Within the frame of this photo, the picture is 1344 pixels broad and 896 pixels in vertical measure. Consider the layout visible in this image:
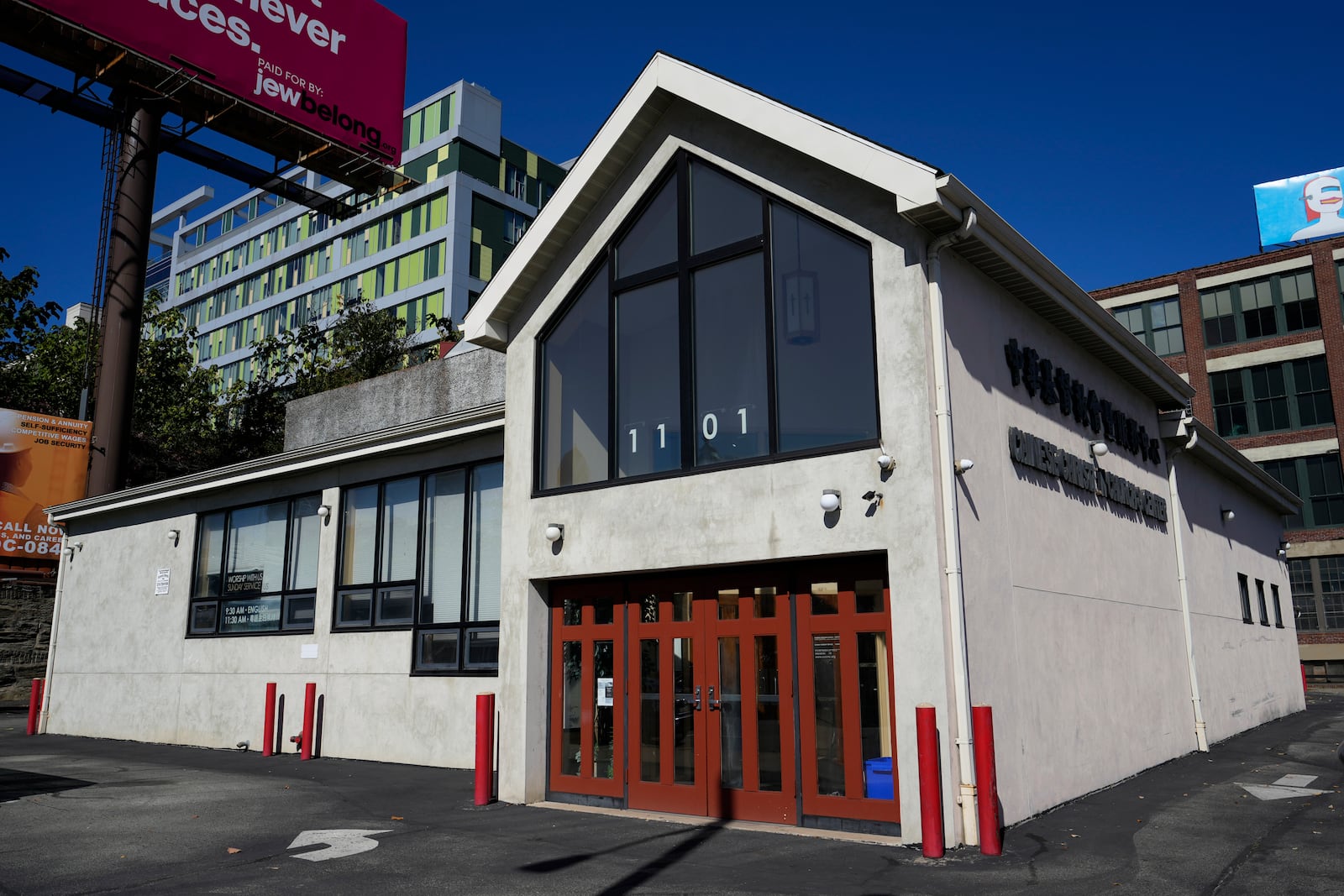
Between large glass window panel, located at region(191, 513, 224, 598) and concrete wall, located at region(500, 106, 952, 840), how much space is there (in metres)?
8.87

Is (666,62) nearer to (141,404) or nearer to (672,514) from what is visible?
(672,514)

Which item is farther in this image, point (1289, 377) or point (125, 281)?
point (1289, 377)

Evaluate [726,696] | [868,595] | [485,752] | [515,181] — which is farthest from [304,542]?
[515,181]

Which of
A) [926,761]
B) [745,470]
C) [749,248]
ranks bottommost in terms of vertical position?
[926,761]

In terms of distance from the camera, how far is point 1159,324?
4422 cm

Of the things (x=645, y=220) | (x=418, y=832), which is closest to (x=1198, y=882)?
(x=418, y=832)

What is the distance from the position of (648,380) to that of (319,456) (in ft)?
24.2

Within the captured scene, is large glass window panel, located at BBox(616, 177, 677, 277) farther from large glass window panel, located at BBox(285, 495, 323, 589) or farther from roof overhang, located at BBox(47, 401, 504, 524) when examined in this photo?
large glass window panel, located at BBox(285, 495, 323, 589)

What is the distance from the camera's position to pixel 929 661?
27.6 ft

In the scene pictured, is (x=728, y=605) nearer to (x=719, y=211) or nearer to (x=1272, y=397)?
(x=719, y=211)

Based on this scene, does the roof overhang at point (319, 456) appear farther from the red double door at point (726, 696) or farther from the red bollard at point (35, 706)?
the red bollard at point (35, 706)

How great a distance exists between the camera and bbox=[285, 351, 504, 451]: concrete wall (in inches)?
671

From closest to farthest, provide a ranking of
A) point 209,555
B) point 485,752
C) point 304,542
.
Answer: point 485,752
point 304,542
point 209,555

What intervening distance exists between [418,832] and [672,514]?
384 cm
